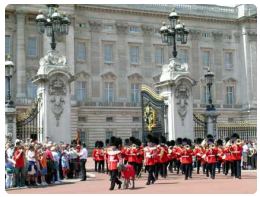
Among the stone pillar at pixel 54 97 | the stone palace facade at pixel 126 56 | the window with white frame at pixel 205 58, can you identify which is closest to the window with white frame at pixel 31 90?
the stone palace facade at pixel 126 56

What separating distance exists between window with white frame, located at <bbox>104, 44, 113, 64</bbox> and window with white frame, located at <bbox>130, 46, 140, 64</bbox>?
2.16 meters

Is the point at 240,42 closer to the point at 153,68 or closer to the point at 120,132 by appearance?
the point at 153,68

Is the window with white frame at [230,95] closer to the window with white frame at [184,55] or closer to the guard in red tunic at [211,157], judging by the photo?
the window with white frame at [184,55]

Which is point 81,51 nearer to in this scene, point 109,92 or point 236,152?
point 109,92

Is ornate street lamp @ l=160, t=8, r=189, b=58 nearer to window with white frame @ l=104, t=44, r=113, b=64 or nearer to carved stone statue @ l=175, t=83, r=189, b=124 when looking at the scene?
carved stone statue @ l=175, t=83, r=189, b=124

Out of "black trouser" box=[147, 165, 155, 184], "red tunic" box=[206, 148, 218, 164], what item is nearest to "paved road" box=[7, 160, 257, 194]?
"black trouser" box=[147, 165, 155, 184]

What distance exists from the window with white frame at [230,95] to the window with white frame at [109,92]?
13167 mm

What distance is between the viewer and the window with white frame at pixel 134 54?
54156 millimetres

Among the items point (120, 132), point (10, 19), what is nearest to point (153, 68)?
point (120, 132)

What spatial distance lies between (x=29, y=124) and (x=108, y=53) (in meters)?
32.1

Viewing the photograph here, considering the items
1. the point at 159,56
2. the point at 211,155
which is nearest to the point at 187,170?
the point at 211,155

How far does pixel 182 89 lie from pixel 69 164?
5964mm

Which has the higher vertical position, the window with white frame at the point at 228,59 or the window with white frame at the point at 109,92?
the window with white frame at the point at 228,59

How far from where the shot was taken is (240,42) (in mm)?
58781
